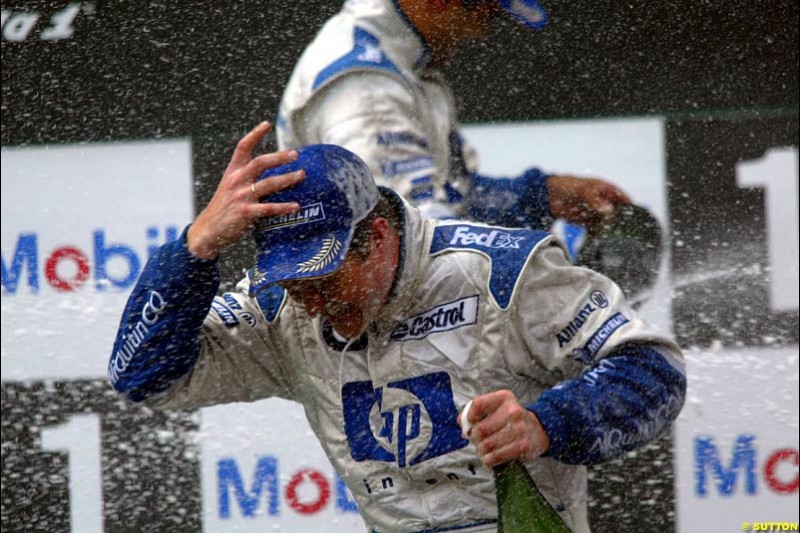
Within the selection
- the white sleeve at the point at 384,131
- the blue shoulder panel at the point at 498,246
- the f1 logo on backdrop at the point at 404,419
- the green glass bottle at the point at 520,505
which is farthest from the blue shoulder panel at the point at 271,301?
the green glass bottle at the point at 520,505

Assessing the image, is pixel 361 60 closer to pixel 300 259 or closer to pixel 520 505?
pixel 300 259

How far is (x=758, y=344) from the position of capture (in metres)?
4.24

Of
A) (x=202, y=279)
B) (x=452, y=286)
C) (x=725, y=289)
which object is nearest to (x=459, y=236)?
(x=452, y=286)

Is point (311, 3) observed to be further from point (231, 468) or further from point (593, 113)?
point (231, 468)

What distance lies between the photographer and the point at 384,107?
3.07 m

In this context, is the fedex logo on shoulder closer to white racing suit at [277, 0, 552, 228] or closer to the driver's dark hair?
the driver's dark hair

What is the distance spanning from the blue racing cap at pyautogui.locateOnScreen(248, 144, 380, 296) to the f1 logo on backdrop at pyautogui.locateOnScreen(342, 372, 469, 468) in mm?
316

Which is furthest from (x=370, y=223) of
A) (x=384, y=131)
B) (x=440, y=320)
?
(x=384, y=131)

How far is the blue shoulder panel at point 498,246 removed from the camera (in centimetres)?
244

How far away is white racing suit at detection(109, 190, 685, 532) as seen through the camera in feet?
7.80

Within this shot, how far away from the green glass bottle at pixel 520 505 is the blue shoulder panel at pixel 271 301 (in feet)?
1.91

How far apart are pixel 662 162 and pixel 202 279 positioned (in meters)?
2.21

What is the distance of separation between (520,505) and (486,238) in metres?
0.53

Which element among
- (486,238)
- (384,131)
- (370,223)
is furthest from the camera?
(384,131)
